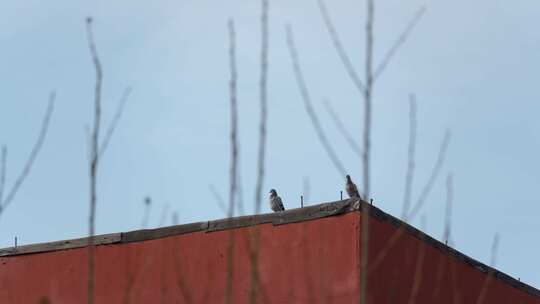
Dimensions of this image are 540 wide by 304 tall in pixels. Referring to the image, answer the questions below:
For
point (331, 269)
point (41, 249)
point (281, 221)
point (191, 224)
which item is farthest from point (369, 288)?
point (41, 249)

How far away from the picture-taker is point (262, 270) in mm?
10914

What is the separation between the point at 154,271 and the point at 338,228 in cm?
200

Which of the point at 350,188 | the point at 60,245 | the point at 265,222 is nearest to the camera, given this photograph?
the point at 265,222

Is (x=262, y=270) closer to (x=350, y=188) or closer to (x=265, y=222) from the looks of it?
(x=265, y=222)

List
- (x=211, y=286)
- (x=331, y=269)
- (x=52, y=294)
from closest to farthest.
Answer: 1. (x=331, y=269)
2. (x=211, y=286)
3. (x=52, y=294)

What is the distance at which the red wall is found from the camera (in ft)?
34.5

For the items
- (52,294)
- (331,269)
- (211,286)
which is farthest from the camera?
(52,294)

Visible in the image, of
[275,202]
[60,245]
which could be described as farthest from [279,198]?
[60,245]

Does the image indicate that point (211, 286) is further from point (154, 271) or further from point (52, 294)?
point (52, 294)

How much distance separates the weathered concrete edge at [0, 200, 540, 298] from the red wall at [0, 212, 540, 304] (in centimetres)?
6

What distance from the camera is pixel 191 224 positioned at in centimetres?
1149

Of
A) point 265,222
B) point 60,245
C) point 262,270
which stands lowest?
point 262,270

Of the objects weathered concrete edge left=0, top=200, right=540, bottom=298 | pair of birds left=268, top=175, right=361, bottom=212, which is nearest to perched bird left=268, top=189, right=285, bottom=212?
pair of birds left=268, top=175, right=361, bottom=212

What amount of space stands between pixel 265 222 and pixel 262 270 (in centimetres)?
48
